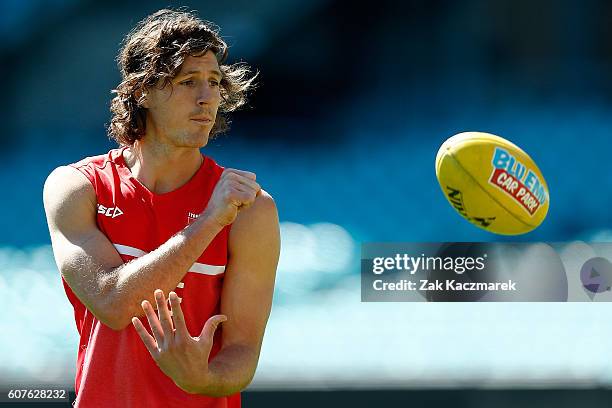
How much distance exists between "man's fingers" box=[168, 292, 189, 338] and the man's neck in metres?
0.51

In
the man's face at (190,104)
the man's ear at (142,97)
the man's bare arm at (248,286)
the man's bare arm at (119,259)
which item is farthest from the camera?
the man's ear at (142,97)

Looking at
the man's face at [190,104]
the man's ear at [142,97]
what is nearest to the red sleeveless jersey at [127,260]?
the man's face at [190,104]

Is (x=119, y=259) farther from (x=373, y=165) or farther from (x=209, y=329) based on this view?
(x=373, y=165)

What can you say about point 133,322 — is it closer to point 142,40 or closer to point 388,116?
point 142,40

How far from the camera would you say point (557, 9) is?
425cm

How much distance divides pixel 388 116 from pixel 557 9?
2.85ft

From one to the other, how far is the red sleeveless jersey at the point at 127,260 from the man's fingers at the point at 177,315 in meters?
0.28

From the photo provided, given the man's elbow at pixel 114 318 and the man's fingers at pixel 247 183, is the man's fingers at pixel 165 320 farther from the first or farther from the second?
the man's fingers at pixel 247 183

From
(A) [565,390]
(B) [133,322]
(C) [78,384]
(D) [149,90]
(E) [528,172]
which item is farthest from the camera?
(A) [565,390]

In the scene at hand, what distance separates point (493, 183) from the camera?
136 inches

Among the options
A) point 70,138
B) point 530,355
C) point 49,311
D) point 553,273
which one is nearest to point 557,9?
point 553,273

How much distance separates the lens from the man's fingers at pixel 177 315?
79.4 inches

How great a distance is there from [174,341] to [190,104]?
0.71m

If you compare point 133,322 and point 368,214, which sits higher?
point 368,214
